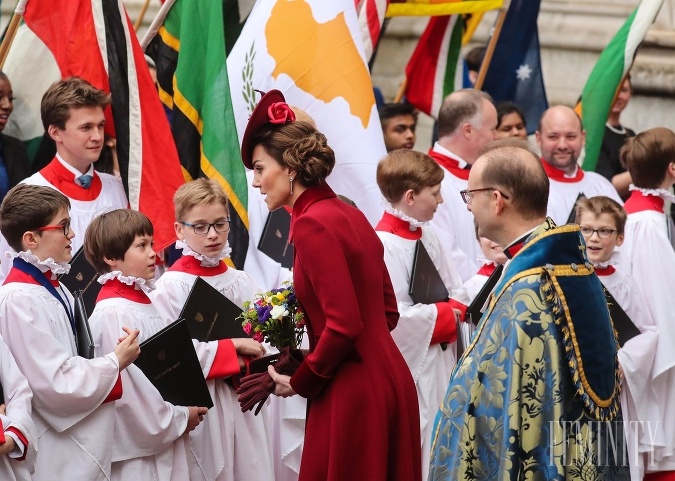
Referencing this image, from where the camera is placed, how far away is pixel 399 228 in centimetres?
718

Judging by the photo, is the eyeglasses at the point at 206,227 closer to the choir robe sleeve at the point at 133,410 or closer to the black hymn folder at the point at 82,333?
the choir robe sleeve at the point at 133,410

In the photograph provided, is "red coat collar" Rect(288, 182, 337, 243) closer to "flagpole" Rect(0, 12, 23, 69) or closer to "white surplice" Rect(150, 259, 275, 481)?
"white surplice" Rect(150, 259, 275, 481)

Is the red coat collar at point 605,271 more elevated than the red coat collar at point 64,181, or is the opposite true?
the red coat collar at point 64,181

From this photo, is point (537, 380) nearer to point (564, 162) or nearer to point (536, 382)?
point (536, 382)

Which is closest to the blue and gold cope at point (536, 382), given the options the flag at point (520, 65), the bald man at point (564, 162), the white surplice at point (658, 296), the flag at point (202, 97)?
the flag at point (202, 97)

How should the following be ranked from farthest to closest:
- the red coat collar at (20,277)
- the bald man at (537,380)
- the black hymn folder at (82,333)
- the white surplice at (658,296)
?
the white surplice at (658,296), the black hymn folder at (82,333), the red coat collar at (20,277), the bald man at (537,380)

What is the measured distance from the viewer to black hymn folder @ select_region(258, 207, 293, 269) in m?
7.31

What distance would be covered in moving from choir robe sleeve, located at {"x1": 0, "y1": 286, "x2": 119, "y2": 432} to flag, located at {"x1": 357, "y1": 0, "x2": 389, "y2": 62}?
386 cm

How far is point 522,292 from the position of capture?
14.5 feet

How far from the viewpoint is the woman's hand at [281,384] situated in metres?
5.10

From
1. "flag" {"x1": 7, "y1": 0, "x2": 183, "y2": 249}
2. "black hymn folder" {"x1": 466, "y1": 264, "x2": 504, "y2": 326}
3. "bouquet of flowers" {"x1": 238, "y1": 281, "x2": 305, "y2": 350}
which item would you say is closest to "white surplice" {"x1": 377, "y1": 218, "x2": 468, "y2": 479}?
"black hymn folder" {"x1": 466, "y1": 264, "x2": 504, "y2": 326}

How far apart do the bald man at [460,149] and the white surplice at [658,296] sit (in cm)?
99

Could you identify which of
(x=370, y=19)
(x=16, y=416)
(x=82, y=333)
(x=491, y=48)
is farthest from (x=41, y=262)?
(x=491, y=48)

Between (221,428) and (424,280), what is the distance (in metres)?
1.47
